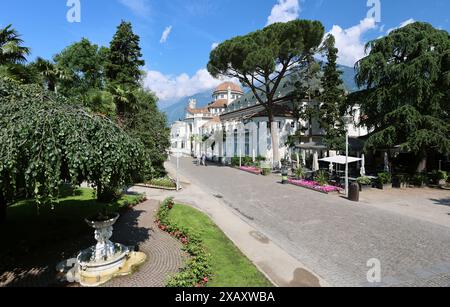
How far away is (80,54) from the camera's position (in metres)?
30.6

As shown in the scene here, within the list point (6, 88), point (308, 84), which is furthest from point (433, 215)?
point (308, 84)

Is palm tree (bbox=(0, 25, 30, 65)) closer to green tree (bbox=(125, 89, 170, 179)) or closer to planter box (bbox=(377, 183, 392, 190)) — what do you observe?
green tree (bbox=(125, 89, 170, 179))

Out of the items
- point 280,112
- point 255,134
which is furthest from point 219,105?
point 280,112

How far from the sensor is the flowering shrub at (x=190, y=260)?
6.21m

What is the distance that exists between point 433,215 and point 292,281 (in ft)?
34.5

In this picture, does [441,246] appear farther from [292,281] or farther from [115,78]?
[115,78]

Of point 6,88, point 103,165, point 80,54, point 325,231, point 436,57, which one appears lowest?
point 325,231

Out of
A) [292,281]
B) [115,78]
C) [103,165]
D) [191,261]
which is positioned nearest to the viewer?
[103,165]

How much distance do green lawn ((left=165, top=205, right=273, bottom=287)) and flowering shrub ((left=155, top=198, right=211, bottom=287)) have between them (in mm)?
226

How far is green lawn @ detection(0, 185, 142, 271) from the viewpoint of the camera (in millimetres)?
7964

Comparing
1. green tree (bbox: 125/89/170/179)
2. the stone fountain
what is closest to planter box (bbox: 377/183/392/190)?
green tree (bbox: 125/89/170/179)

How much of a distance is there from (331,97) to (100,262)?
31.0 meters

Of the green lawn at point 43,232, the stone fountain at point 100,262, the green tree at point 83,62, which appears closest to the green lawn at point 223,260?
the stone fountain at point 100,262

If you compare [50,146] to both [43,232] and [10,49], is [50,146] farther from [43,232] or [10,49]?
[10,49]
